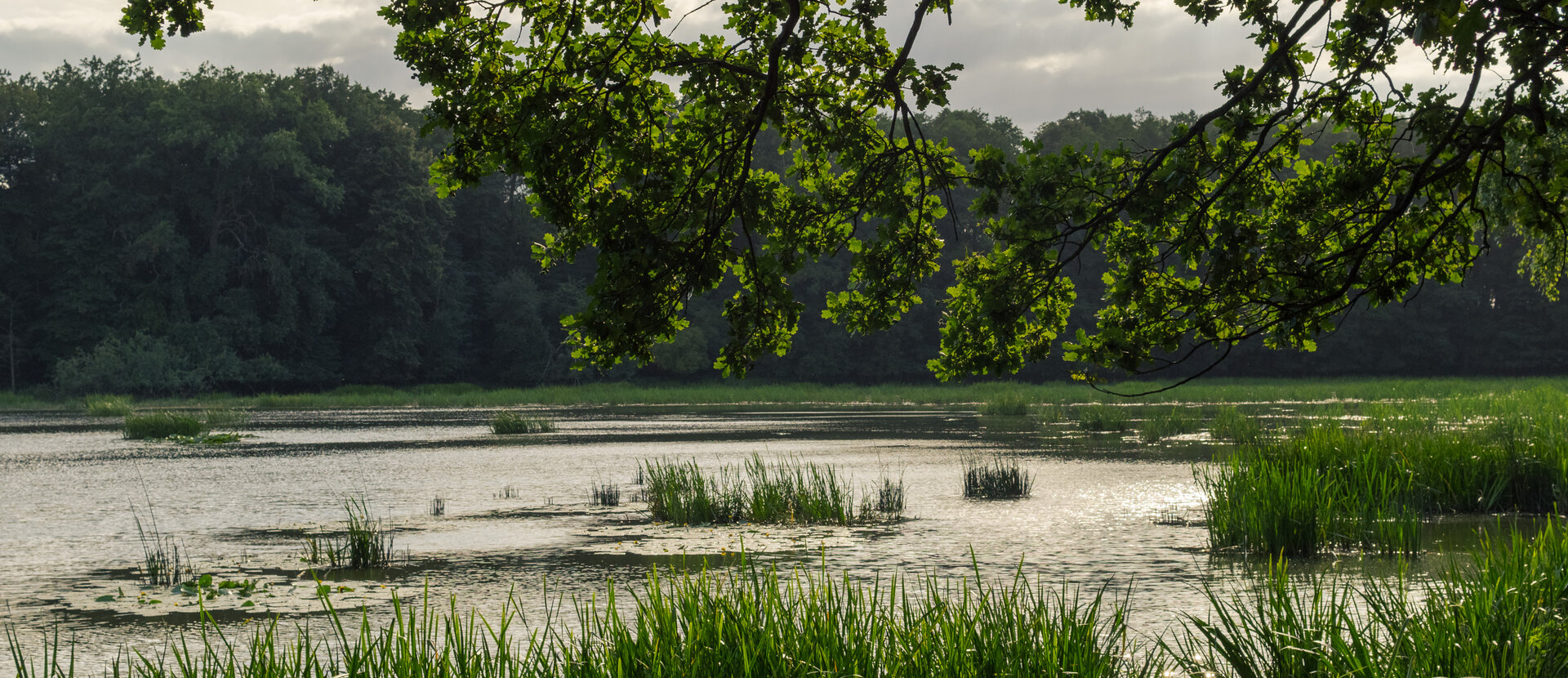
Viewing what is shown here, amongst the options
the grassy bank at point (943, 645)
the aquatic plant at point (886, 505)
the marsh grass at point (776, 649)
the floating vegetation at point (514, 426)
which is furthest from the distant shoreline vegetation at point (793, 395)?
the marsh grass at point (776, 649)

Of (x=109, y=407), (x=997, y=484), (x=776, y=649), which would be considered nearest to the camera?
(x=776, y=649)

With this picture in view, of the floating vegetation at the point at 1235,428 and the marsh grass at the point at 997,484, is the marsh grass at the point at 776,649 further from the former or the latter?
the floating vegetation at the point at 1235,428

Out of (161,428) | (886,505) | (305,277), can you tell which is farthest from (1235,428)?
(305,277)

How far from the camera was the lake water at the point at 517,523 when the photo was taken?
372 inches

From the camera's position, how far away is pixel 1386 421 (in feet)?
68.4

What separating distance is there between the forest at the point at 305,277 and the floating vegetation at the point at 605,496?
3773 centimetres

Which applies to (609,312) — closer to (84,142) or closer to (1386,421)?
(1386,421)

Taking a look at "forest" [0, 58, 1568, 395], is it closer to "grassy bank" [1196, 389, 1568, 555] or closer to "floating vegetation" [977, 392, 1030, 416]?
"floating vegetation" [977, 392, 1030, 416]

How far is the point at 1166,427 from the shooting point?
2667 centimetres

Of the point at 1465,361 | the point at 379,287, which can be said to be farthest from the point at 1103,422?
the point at 1465,361

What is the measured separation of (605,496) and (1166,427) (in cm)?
1497

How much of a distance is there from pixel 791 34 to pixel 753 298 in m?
1.44

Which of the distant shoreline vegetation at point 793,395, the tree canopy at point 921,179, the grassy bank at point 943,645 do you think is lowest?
the distant shoreline vegetation at point 793,395

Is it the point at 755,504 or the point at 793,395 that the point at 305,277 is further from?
the point at 755,504
